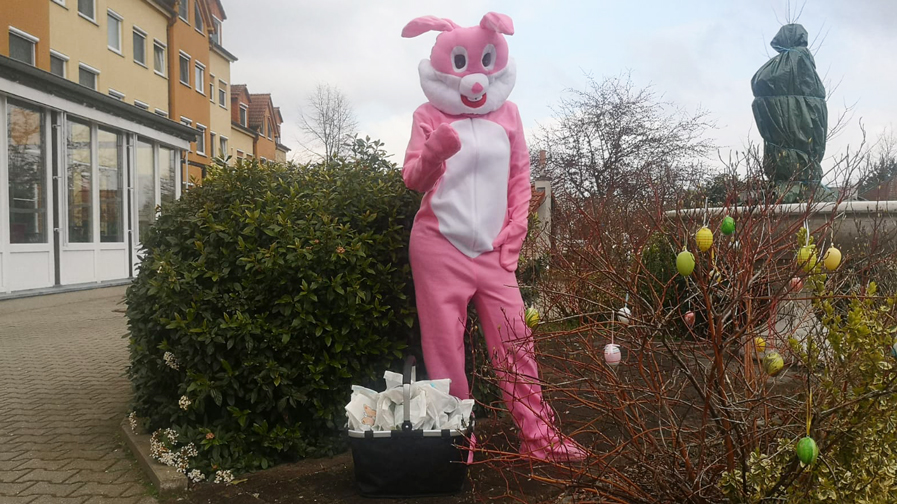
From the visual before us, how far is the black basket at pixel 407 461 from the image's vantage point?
2916 millimetres

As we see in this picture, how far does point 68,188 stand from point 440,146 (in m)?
13.4

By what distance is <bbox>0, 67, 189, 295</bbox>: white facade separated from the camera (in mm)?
12414

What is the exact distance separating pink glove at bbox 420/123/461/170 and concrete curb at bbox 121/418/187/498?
194 centimetres

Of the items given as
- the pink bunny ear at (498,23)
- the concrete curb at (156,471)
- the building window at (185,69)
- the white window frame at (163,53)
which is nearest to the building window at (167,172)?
the white window frame at (163,53)

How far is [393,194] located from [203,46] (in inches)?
1062

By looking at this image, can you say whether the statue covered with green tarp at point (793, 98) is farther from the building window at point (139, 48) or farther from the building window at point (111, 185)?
the building window at point (139, 48)

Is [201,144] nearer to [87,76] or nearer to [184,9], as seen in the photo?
[184,9]

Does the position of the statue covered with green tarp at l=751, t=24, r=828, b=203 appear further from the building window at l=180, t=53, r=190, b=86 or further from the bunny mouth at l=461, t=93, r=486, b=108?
the building window at l=180, t=53, r=190, b=86

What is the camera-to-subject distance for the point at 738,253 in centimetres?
215

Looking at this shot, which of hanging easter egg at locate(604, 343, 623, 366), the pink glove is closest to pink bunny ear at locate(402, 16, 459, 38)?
the pink glove

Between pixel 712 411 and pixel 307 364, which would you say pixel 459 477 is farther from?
pixel 712 411

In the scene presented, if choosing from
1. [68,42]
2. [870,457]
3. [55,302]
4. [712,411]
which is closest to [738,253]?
[712,411]

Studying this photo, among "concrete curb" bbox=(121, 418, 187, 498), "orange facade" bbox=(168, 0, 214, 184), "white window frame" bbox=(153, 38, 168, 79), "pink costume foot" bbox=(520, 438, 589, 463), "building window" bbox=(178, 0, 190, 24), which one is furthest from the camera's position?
"building window" bbox=(178, 0, 190, 24)

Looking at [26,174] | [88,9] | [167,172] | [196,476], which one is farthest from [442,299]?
[88,9]
